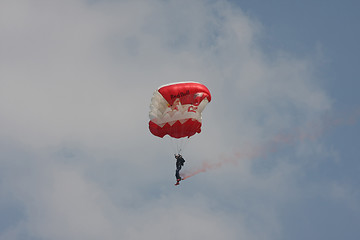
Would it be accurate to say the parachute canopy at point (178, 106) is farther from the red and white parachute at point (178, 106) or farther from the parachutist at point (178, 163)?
the parachutist at point (178, 163)

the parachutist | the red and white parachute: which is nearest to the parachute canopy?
the red and white parachute

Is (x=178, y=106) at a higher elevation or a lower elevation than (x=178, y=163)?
higher

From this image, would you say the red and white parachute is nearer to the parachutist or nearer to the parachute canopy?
the parachute canopy

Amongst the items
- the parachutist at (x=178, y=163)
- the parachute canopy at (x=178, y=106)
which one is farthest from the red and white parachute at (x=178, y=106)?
the parachutist at (x=178, y=163)

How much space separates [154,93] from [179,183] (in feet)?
18.8

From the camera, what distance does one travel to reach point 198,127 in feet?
156

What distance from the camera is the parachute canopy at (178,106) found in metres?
46.8

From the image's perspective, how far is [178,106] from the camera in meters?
46.8

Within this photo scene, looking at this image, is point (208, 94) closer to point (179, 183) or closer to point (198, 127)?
point (198, 127)

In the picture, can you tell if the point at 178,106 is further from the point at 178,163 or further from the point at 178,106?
the point at 178,163

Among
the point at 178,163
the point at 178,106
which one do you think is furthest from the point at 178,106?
the point at 178,163

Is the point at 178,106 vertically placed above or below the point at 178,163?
above

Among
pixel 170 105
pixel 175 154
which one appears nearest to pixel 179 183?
pixel 175 154

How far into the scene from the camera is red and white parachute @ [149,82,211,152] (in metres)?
46.8
